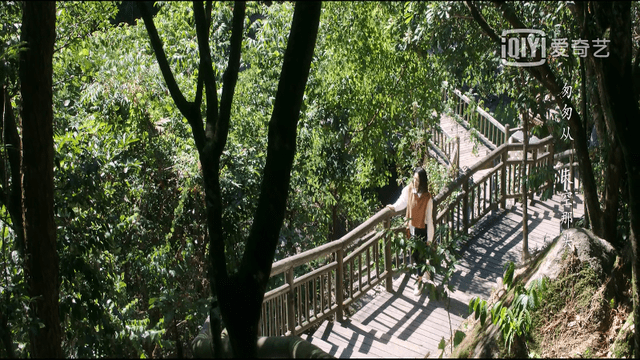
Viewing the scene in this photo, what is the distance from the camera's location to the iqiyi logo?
670 centimetres

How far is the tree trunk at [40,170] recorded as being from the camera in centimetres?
520

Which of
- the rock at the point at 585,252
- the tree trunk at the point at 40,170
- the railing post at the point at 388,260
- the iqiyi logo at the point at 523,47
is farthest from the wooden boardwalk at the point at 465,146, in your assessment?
the tree trunk at the point at 40,170

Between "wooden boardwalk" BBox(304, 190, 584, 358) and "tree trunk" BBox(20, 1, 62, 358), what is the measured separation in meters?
3.08

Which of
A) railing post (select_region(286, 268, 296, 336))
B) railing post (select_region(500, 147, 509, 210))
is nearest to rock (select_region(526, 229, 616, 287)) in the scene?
railing post (select_region(286, 268, 296, 336))

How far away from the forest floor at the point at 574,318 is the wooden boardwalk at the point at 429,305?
0.93 metres

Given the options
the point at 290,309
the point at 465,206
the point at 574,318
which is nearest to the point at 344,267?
the point at 290,309

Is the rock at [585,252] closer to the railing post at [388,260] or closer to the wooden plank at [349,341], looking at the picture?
the wooden plank at [349,341]

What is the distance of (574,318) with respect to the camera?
20.6 feet

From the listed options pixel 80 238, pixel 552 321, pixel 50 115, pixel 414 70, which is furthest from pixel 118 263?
pixel 552 321

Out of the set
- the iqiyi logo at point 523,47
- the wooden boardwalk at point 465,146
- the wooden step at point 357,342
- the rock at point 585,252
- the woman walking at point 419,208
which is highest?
the iqiyi logo at point 523,47

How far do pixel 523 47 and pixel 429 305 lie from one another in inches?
135

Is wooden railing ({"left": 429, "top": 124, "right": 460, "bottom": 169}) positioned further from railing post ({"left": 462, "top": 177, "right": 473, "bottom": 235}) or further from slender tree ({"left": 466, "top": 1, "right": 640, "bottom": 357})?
slender tree ({"left": 466, "top": 1, "right": 640, "bottom": 357})

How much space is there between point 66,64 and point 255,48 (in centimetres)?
253

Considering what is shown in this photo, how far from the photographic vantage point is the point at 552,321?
6.30 metres
